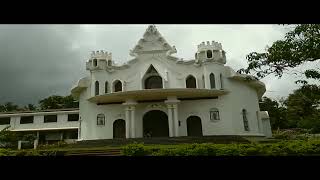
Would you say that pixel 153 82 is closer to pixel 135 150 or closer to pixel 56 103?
pixel 135 150

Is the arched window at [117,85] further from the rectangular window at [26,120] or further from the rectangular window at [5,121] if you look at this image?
the rectangular window at [5,121]

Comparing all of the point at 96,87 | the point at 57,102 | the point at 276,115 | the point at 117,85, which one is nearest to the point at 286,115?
the point at 276,115

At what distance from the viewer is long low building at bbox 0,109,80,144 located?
37.7m

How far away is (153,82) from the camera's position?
27234 mm

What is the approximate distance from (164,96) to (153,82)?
230 cm

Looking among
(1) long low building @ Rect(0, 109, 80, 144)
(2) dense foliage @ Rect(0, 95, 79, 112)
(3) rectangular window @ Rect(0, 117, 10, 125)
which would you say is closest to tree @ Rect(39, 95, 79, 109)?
(2) dense foliage @ Rect(0, 95, 79, 112)

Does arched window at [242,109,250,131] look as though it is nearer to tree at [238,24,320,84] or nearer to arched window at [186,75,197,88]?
arched window at [186,75,197,88]

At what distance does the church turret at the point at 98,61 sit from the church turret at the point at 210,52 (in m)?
7.69

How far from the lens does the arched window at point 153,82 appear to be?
2711 centimetres
